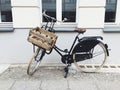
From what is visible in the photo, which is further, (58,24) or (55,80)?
(58,24)

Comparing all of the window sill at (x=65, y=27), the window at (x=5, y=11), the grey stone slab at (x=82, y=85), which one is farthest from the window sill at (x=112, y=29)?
the window at (x=5, y=11)

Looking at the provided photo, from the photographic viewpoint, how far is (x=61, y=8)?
165 inches

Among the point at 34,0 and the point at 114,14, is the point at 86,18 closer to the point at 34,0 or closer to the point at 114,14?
the point at 114,14

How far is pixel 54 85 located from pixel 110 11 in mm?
2322

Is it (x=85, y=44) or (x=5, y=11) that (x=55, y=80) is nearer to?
(x=85, y=44)

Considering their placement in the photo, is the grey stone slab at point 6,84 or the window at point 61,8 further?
the window at point 61,8

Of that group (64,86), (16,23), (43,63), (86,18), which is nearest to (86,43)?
(86,18)

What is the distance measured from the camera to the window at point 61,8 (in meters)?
4.16

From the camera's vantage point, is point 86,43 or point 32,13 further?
point 32,13

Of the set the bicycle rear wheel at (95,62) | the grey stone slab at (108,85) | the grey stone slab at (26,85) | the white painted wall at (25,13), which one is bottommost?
the grey stone slab at (108,85)

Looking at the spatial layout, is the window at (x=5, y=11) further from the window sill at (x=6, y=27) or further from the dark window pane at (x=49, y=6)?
the dark window pane at (x=49, y=6)

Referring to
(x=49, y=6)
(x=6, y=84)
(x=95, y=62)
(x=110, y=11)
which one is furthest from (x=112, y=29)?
(x=6, y=84)

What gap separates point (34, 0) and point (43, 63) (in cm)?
150

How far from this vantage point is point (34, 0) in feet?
12.6
